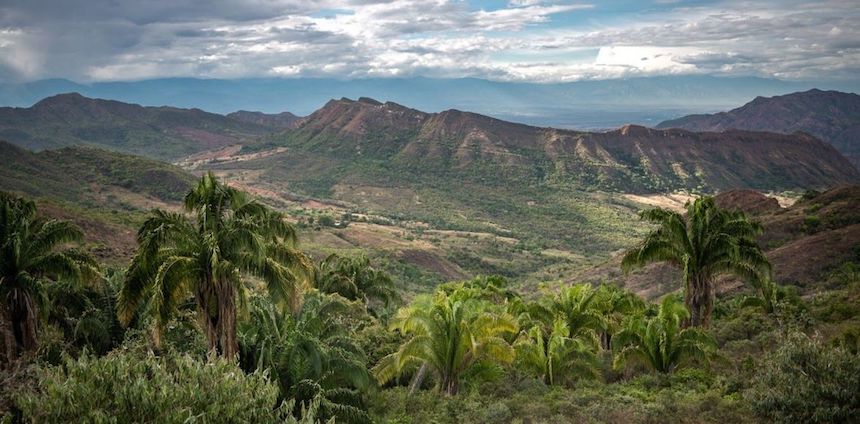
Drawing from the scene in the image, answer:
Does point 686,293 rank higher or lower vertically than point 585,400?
higher

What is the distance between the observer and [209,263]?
1155 centimetres

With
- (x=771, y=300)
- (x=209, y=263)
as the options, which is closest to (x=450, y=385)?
(x=209, y=263)

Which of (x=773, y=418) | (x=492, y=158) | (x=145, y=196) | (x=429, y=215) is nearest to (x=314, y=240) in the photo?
(x=145, y=196)

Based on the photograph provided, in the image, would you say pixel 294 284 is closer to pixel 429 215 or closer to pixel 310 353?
pixel 310 353

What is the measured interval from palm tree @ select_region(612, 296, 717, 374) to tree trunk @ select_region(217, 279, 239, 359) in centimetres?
1108

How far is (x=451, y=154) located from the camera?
17325 cm

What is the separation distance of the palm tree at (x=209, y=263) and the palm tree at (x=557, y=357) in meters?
8.58

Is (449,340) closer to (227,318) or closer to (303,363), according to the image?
(303,363)

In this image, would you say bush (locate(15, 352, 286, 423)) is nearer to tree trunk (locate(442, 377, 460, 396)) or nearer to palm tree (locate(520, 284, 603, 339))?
tree trunk (locate(442, 377, 460, 396))

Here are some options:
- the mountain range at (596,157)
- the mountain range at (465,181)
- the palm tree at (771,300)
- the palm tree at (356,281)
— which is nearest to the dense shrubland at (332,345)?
the palm tree at (771,300)

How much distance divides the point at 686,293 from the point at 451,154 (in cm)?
15600

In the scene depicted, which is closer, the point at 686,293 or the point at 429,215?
the point at 686,293

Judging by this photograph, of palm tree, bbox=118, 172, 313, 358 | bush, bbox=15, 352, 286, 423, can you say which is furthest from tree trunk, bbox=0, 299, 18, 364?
bush, bbox=15, 352, 286, 423

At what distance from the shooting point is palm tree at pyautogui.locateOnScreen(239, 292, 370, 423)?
13.5 meters
